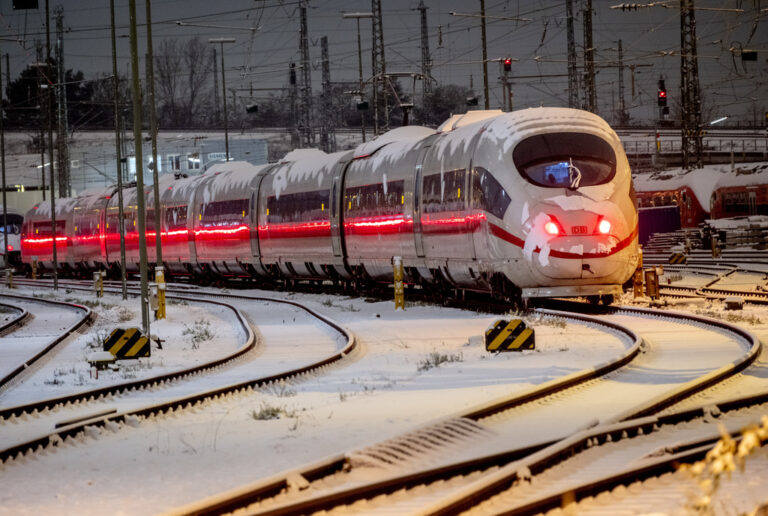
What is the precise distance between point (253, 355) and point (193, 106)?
111 m

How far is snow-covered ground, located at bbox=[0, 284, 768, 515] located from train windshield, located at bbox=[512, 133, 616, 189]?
2.58 metres

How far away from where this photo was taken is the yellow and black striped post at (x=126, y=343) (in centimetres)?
1670

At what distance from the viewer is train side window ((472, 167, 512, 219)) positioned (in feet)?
68.1

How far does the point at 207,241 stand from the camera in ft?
128

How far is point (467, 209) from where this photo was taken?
2203 centimetres

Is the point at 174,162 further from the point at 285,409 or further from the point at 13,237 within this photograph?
the point at 285,409

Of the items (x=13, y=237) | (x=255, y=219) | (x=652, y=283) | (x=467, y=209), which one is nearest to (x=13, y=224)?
(x=13, y=237)

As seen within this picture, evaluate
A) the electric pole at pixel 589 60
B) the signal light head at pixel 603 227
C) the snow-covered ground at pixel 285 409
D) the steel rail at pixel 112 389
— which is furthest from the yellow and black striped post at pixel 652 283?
the electric pole at pixel 589 60

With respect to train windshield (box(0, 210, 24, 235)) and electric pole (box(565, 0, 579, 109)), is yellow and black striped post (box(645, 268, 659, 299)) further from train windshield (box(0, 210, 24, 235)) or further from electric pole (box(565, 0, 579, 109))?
train windshield (box(0, 210, 24, 235))

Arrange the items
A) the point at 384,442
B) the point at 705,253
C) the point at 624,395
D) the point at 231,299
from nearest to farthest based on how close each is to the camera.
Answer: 1. the point at 384,442
2. the point at 624,395
3. the point at 231,299
4. the point at 705,253

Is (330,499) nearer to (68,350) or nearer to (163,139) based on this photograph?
(68,350)

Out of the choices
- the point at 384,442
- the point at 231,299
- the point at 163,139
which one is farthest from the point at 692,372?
the point at 163,139

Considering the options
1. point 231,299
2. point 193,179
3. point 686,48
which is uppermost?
point 686,48

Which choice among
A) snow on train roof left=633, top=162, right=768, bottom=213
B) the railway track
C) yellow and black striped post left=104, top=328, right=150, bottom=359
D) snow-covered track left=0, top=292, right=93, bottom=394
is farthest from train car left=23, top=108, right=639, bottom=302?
snow on train roof left=633, top=162, right=768, bottom=213
